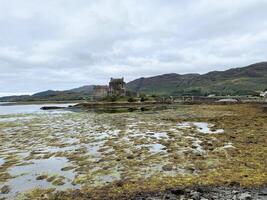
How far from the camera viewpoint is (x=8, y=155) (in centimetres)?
2158

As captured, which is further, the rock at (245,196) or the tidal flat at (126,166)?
the tidal flat at (126,166)

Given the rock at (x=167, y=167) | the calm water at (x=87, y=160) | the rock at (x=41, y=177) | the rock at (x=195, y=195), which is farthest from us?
the rock at (x=167, y=167)

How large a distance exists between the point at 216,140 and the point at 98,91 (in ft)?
444

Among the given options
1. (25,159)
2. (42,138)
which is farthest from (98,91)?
(25,159)

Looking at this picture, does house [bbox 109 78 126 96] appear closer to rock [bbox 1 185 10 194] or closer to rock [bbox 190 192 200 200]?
rock [bbox 1 185 10 194]

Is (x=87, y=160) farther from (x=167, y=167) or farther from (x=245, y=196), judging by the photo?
(x=245, y=196)

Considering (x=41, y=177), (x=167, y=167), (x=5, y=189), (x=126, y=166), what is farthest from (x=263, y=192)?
(x=5, y=189)

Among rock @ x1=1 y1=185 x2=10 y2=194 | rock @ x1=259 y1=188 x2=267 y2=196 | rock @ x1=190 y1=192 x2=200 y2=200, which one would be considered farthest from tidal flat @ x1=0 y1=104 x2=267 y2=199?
rock @ x1=190 y1=192 x2=200 y2=200

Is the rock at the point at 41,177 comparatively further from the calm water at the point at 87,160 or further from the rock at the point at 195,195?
the rock at the point at 195,195

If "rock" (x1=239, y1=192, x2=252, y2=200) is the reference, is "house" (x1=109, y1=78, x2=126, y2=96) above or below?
above

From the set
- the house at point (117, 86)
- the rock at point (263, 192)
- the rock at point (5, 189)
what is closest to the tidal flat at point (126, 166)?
the rock at point (5, 189)

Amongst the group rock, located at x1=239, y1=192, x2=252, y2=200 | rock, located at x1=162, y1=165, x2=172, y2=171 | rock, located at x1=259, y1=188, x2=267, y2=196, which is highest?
rock, located at x1=239, y1=192, x2=252, y2=200

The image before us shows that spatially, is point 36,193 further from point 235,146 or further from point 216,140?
point 216,140

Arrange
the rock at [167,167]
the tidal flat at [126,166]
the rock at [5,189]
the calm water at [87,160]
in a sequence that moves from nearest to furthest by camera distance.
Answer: the tidal flat at [126,166] < the rock at [5,189] < the calm water at [87,160] < the rock at [167,167]
